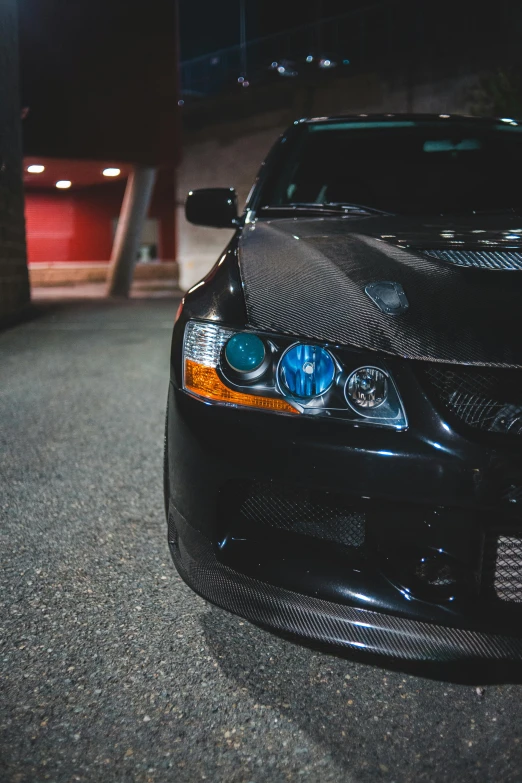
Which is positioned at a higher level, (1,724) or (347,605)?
(347,605)

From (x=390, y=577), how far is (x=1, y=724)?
3.22 ft

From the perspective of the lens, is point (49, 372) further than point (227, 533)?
Yes

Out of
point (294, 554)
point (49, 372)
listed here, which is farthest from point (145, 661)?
point (49, 372)

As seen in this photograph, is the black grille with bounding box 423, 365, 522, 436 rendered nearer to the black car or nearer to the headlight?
the black car

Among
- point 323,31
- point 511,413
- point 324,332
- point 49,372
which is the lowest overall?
point 49,372

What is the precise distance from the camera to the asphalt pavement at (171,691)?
1558 millimetres

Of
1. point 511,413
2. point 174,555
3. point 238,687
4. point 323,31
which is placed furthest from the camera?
point 323,31

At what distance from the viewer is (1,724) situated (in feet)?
5.51

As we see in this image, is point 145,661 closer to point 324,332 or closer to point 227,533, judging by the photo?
point 227,533

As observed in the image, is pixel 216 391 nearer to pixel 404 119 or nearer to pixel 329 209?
pixel 329 209

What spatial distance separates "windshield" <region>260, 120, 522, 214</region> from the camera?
311cm

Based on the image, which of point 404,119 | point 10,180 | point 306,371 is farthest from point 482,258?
point 10,180

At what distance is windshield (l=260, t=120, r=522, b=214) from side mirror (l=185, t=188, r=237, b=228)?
157 millimetres

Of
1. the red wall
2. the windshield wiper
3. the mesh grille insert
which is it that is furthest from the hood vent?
the red wall
